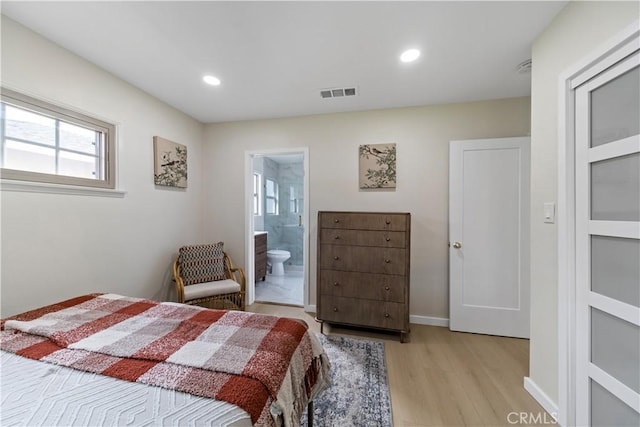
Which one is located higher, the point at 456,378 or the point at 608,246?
the point at 608,246

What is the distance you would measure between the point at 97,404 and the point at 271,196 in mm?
4948

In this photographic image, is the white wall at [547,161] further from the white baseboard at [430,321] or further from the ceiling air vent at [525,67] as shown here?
the white baseboard at [430,321]

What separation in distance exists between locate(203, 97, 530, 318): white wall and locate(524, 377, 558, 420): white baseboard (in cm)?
103

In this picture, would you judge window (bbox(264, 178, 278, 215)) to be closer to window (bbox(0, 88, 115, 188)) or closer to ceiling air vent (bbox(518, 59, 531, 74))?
window (bbox(0, 88, 115, 188))

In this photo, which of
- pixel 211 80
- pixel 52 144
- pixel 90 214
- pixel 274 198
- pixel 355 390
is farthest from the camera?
pixel 274 198

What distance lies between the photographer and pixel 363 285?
97.7 inches

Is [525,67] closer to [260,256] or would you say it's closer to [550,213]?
[550,213]

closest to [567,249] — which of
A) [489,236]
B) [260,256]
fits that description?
[489,236]

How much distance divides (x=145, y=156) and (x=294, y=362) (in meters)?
2.57

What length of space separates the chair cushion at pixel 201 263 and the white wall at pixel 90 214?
0.19m

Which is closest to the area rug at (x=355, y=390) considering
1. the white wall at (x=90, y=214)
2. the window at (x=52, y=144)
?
the white wall at (x=90, y=214)

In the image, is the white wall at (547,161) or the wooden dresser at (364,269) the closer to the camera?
the white wall at (547,161)

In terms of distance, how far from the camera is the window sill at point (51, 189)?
1.57 m

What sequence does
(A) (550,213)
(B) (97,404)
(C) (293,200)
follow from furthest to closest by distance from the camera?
(C) (293,200) → (A) (550,213) → (B) (97,404)
